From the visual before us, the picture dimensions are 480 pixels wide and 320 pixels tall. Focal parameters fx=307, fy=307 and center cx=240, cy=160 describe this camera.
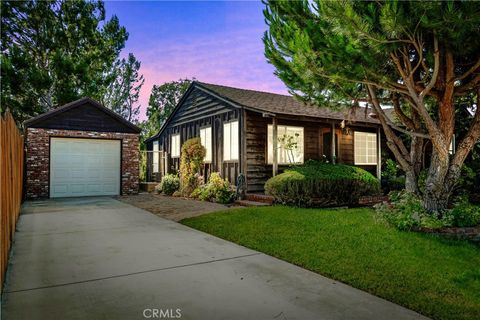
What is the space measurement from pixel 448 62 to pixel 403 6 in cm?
194

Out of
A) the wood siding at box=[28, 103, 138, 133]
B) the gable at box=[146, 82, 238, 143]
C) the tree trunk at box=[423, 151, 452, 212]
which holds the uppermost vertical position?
the gable at box=[146, 82, 238, 143]

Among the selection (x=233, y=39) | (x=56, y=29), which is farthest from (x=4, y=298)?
(x=56, y=29)

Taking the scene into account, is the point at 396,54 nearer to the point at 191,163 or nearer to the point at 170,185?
the point at 191,163

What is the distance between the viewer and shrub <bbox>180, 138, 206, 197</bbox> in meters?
12.6

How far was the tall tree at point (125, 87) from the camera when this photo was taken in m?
30.6

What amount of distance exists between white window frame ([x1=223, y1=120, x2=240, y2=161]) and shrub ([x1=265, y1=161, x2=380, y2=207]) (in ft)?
9.23

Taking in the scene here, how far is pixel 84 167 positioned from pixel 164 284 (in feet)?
36.7

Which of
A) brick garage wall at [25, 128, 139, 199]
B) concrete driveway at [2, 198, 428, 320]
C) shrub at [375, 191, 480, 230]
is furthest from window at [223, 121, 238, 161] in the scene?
concrete driveway at [2, 198, 428, 320]

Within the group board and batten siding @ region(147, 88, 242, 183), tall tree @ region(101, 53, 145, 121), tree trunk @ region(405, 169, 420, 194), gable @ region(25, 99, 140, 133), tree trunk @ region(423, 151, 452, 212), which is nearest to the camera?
tree trunk @ region(423, 151, 452, 212)

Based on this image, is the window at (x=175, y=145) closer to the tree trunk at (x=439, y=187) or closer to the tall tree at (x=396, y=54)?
the tall tree at (x=396, y=54)

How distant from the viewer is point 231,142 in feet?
38.9

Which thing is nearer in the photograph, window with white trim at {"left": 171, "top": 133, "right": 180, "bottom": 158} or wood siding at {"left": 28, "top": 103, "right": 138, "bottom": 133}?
wood siding at {"left": 28, "top": 103, "right": 138, "bottom": 133}

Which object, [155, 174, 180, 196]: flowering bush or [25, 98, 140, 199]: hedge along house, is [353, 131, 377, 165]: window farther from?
[25, 98, 140, 199]: hedge along house

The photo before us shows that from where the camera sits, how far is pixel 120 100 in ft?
104
